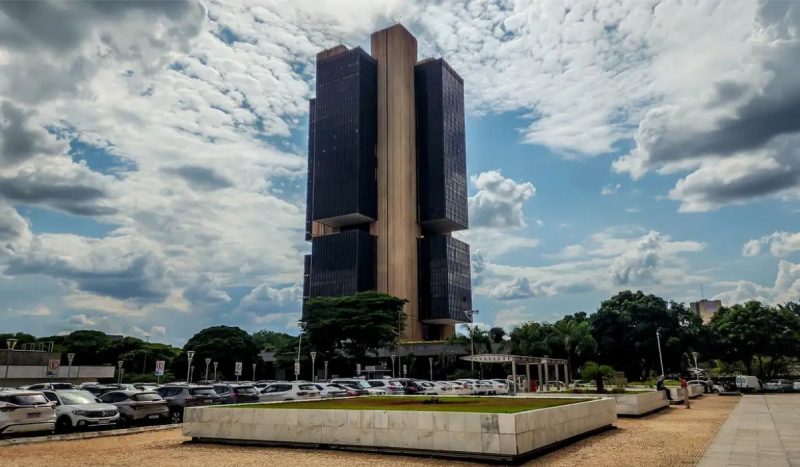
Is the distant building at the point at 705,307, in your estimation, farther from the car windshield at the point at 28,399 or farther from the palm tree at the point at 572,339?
the car windshield at the point at 28,399

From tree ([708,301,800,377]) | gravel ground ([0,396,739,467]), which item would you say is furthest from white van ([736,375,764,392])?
gravel ground ([0,396,739,467])

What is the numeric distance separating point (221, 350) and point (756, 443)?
7822 cm

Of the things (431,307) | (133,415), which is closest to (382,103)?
(431,307)

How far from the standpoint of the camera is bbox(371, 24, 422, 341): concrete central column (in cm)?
10500

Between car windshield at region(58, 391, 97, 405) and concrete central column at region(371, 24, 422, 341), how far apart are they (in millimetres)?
81942

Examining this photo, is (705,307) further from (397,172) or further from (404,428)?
(404,428)

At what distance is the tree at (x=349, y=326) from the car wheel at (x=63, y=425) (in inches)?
2072

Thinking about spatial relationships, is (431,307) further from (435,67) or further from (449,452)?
(449,452)

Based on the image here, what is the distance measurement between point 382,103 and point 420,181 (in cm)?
1710

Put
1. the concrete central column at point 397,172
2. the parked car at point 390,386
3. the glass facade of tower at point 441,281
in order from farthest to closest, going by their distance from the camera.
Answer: the glass facade of tower at point 441,281 → the concrete central column at point 397,172 → the parked car at point 390,386

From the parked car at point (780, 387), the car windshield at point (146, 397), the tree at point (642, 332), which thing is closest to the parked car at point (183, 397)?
the car windshield at point (146, 397)

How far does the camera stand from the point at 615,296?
82.0m

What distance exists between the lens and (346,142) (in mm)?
109812

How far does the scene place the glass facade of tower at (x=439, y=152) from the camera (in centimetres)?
11131
